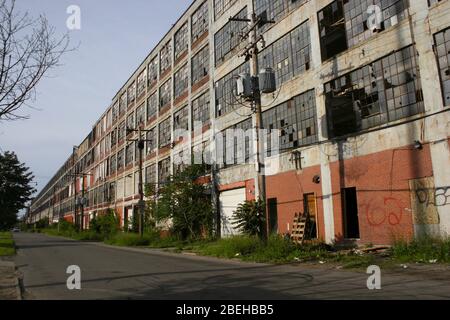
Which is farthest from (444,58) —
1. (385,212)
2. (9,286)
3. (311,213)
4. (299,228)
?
(9,286)

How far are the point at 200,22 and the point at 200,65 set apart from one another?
3.37 meters

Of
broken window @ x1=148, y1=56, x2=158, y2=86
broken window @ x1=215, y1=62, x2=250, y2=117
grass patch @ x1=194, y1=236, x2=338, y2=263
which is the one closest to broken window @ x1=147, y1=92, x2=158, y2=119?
broken window @ x1=148, y1=56, x2=158, y2=86

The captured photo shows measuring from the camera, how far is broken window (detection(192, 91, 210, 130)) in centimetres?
2992

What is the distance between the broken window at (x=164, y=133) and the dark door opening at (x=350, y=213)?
21.3m

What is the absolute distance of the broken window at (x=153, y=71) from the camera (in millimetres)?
42344

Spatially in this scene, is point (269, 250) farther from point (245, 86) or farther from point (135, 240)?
point (135, 240)

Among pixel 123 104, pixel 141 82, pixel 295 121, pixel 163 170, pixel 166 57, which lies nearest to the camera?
pixel 295 121

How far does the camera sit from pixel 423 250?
12.4 m

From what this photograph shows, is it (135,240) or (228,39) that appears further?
(135,240)

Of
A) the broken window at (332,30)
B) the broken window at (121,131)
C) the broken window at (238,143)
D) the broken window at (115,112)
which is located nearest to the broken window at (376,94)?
the broken window at (332,30)

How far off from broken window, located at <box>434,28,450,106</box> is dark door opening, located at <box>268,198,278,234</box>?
9.97 metres

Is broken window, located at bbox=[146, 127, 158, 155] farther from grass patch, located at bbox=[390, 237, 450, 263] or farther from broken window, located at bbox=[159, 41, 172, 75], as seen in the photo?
grass patch, located at bbox=[390, 237, 450, 263]

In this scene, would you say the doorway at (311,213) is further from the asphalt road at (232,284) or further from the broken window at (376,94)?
the asphalt road at (232,284)

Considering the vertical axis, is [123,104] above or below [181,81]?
above
